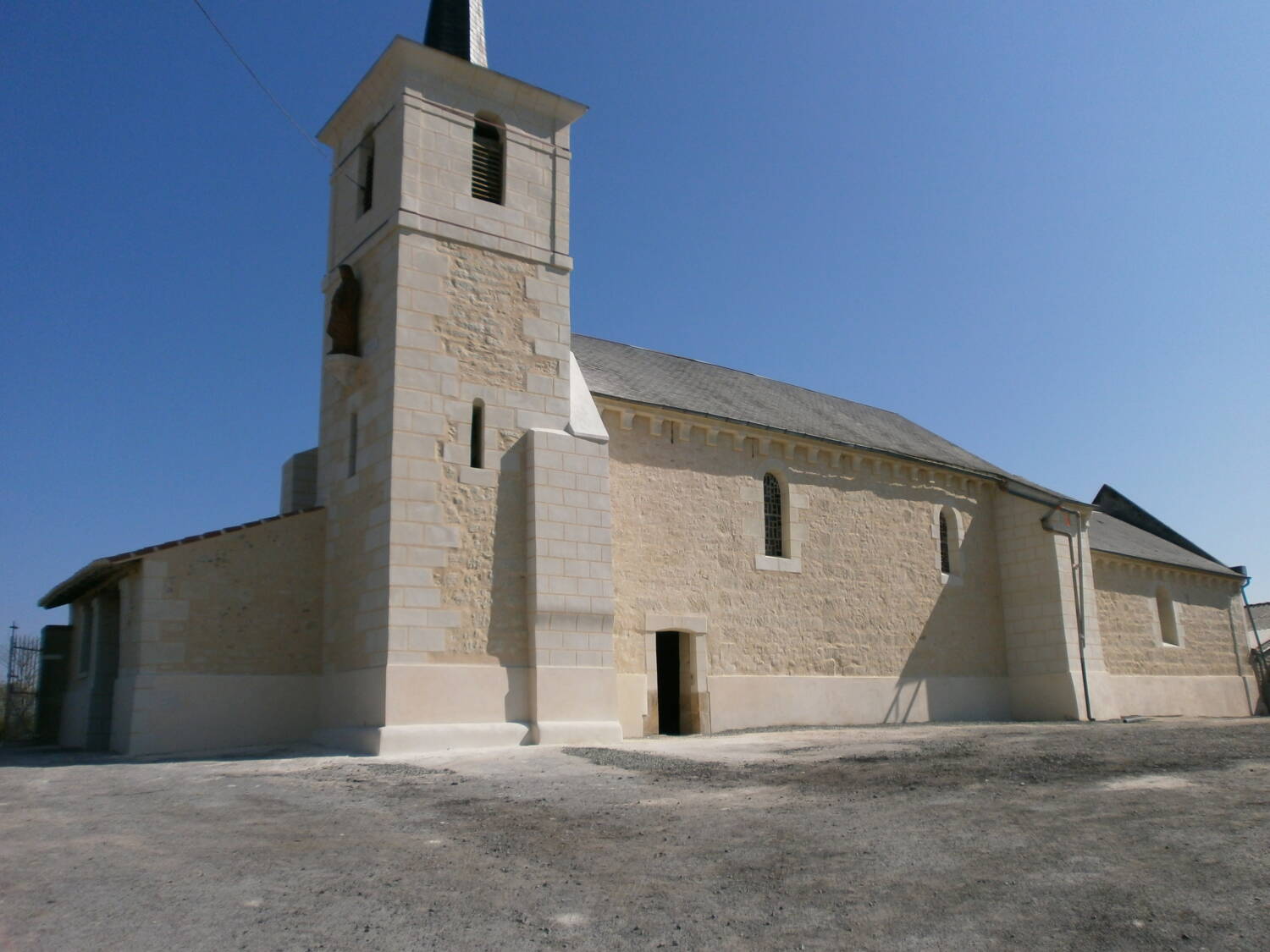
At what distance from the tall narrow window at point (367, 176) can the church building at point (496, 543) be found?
10 cm

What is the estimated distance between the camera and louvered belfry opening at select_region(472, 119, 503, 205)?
15312 mm

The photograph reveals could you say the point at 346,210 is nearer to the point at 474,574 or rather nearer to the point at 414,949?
the point at 474,574

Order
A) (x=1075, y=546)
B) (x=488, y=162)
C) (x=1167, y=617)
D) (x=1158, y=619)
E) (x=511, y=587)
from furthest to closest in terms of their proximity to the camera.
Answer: (x=1167, y=617) < (x=1158, y=619) < (x=1075, y=546) < (x=488, y=162) < (x=511, y=587)

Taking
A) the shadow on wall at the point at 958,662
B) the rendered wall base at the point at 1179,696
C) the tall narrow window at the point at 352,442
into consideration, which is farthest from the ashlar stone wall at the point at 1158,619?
the tall narrow window at the point at 352,442

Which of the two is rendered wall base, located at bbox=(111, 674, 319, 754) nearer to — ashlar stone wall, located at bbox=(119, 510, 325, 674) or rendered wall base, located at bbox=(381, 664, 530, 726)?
ashlar stone wall, located at bbox=(119, 510, 325, 674)

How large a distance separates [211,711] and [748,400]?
1140cm

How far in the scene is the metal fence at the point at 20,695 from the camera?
2003 cm

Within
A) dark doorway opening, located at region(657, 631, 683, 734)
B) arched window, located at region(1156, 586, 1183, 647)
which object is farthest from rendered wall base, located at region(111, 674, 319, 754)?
arched window, located at region(1156, 586, 1183, 647)

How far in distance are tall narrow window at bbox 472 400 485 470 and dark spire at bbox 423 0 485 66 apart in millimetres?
5812

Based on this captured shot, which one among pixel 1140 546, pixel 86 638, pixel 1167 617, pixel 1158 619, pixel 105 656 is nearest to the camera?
pixel 105 656

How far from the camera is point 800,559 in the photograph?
60.3 ft

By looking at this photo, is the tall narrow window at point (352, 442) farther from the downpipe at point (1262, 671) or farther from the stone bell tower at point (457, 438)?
the downpipe at point (1262, 671)

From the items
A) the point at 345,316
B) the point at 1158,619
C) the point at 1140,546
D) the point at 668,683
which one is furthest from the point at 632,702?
the point at 1140,546

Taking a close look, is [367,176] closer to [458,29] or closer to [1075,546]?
[458,29]
